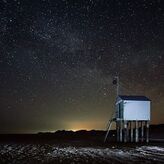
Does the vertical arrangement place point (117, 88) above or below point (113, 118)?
above

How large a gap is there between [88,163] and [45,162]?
7.75 feet

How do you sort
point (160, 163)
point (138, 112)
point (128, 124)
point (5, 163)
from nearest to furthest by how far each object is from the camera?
point (160, 163), point (5, 163), point (138, 112), point (128, 124)

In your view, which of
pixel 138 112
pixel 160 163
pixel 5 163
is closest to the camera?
pixel 160 163

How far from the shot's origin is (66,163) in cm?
1845

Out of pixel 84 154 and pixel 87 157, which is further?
pixel 84 154

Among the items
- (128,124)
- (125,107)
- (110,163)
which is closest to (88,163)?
(110,163)

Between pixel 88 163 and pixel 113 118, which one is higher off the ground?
pixel 113 118

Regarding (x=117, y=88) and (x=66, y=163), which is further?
(x=117, y=88)

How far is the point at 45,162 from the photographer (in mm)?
19141

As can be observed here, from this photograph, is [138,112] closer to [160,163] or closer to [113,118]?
[113,118]

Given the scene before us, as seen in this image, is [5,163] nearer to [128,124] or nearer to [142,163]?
[142,163]

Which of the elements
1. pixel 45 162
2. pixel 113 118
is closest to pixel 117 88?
pixel 113 118

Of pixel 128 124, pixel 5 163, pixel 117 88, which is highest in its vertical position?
pixel 117 88

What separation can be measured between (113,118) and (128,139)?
2.69 metres
